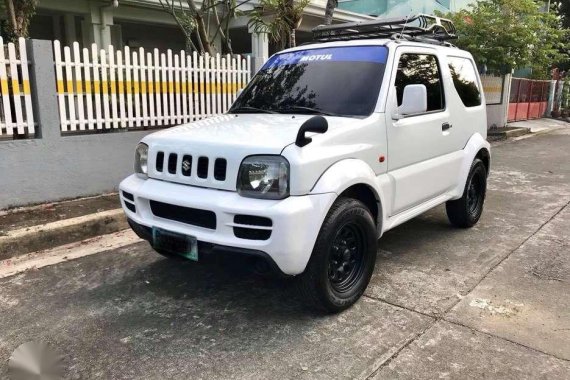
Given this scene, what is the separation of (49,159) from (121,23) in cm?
940

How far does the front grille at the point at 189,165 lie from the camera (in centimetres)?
324

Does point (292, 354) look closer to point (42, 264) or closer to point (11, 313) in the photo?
point (11, 313)

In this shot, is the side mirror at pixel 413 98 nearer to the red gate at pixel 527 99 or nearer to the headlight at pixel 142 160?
the headlight at pixel 142 160

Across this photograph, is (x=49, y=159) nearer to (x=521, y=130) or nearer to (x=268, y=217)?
(x=268, y=217)

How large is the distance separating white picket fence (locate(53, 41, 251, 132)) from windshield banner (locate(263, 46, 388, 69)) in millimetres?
2598

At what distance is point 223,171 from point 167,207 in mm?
517

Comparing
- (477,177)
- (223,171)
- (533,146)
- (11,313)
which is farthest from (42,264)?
(533,146)

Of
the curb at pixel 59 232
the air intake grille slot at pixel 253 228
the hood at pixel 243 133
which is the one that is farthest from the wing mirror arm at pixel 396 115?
the curb at pixel 59 232

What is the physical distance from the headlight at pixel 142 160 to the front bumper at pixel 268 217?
446mm

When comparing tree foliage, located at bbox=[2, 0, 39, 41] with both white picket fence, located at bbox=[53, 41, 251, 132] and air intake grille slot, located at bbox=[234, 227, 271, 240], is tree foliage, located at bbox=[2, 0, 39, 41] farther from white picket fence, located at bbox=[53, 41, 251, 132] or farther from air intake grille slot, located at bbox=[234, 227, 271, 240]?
air intake grille slot, located at bbox=[234, 227, 271, 240]

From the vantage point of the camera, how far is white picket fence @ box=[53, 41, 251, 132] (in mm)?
5992

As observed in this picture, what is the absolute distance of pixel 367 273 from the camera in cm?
370

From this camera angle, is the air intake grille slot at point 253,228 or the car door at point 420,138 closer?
the air intake grille slot at point 253,228

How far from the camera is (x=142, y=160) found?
3.78 metres
